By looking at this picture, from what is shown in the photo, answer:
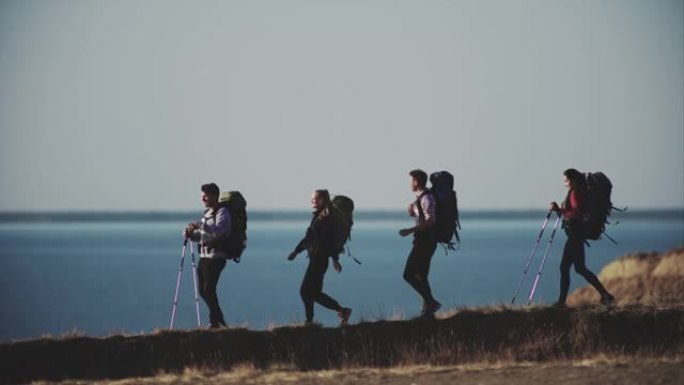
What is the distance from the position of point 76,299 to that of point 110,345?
10109cm

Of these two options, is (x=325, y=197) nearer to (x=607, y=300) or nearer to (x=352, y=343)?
(x=352, y=343)

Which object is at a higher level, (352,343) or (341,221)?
(341,221)

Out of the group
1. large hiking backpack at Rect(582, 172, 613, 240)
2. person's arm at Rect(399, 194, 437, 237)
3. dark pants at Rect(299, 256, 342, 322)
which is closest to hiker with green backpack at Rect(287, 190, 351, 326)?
dark pants at Rect(299, 256, 342, 322)

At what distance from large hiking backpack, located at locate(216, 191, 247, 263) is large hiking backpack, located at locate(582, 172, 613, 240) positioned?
16.7 ft

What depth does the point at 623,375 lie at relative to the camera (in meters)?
14.9

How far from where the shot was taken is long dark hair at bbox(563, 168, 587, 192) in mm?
17781

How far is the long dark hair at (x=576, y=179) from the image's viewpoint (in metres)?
17.8

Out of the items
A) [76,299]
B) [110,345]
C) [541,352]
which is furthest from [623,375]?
[76,299]

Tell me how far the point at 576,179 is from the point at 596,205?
49 cm

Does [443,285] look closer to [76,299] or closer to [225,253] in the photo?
[76,299]

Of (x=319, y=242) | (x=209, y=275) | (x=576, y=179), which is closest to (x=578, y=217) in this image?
(x=576, y=179)

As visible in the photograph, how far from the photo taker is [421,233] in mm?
17562

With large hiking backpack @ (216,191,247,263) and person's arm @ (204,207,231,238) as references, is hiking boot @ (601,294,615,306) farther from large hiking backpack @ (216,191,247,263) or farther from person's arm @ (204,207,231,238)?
person's arm @ (204,207,231,238)

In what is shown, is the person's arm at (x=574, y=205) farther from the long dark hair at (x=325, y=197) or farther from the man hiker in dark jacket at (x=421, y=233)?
the long dark hair at (x=325, y=197)
